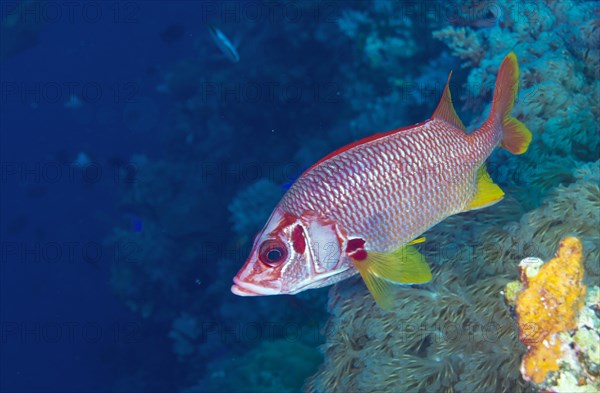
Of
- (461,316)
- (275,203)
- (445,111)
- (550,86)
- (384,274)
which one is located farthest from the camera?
(275,203)

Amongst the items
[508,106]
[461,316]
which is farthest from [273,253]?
[508,106]

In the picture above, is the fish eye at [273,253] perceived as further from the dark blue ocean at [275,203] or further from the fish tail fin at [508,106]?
the fish tail fin at [508,106]

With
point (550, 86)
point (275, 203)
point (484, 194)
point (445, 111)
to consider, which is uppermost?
point (445, 111)

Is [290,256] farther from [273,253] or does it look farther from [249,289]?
[249,289]

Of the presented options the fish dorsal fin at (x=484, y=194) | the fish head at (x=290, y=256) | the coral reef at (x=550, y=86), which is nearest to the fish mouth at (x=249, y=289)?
the fish head at (x=290, y=256)

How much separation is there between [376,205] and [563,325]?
3.37 ft

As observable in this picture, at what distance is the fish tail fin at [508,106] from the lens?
2.60 metres

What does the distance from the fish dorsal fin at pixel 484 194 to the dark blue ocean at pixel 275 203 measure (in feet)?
1.61

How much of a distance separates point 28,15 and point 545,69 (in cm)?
2415

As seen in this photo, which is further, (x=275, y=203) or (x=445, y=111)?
(x=275, y=203)

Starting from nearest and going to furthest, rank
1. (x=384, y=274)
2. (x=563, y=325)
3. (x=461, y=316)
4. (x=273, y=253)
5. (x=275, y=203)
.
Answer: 1. (x=563, y=325)
2. (x=273, y=253)
3. (x=384, y=274)
4. (x=461, y=316)
5. (x=275, y=203)

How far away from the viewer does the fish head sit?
2.26 meters

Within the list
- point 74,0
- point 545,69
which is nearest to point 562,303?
point 545,69

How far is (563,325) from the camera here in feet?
6.72
